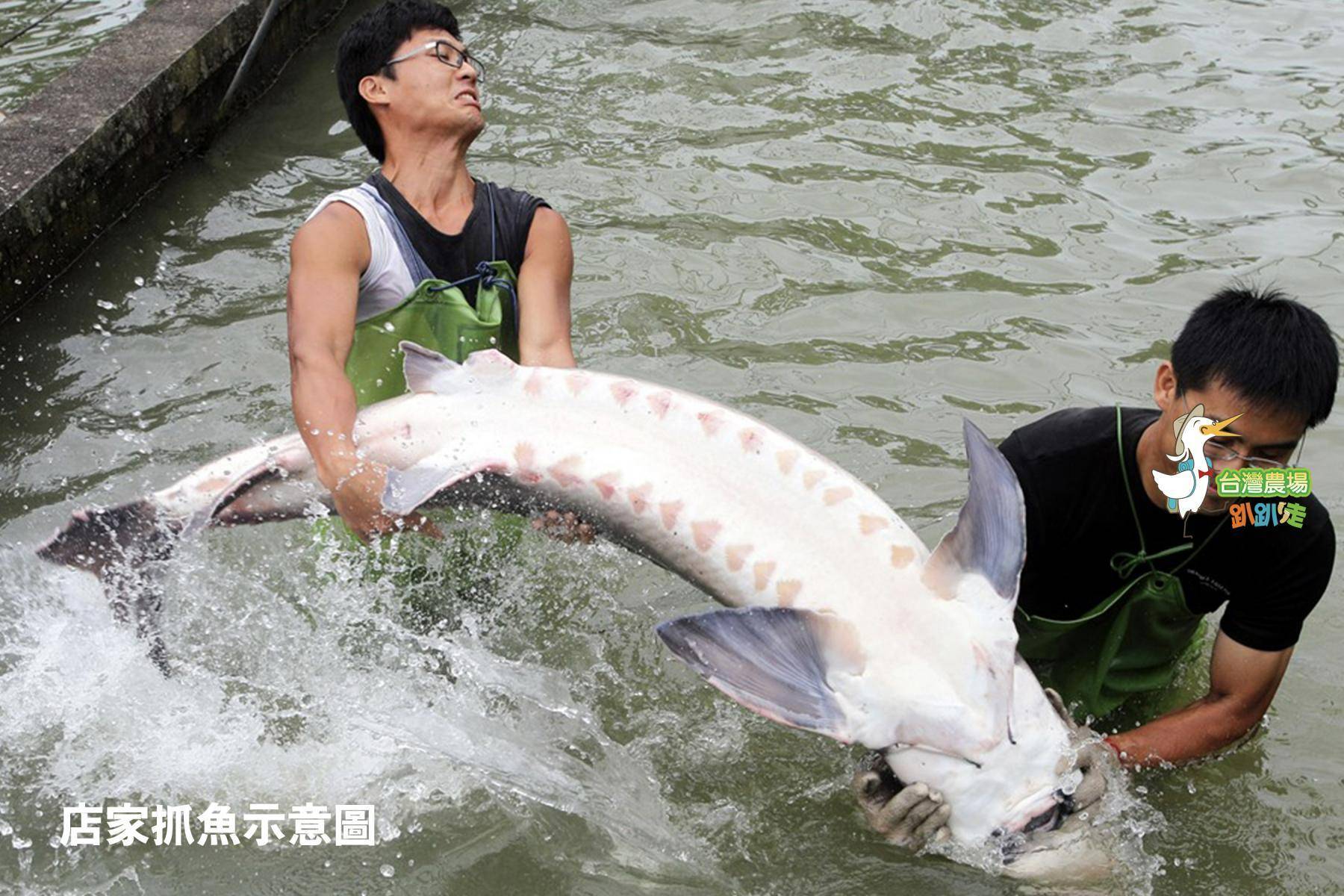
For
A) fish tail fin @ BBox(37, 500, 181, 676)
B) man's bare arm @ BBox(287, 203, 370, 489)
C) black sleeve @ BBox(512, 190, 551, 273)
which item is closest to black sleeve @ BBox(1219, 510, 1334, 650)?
black sleeve @ BBox(512, 190, 551, 273)

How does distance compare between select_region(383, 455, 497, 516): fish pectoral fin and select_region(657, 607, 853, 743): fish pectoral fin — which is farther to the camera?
select_region(383, 455, 497, 516): fish pectoral fin

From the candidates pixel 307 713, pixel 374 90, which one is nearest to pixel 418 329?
pixel 374 90

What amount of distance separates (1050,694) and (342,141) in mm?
5606

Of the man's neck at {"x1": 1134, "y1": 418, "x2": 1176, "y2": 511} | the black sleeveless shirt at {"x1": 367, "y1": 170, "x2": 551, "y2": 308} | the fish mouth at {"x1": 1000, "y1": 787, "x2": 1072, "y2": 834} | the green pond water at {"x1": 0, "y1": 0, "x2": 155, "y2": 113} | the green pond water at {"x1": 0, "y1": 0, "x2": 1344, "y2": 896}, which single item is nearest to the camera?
the fish mouth at {"x1": 1000, "y1": 787, "x2": 1072, "y2": 834}

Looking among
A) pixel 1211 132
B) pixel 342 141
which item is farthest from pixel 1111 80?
pixel 342 141

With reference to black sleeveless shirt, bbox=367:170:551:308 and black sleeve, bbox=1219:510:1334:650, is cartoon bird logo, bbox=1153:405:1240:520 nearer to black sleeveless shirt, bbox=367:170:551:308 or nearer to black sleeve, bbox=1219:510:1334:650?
black sleeve, bbox=1219:510:1334:650

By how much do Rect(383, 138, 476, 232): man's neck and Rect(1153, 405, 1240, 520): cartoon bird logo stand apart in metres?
1.92

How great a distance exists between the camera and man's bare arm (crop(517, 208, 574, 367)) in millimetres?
3936

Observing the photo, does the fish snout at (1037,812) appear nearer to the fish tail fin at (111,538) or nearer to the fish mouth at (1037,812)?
the fish mouth at (1037,812)

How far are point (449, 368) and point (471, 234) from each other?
55 cm

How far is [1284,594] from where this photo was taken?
135 inches

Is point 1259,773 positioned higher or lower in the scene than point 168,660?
lower

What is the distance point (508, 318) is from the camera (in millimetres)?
4035

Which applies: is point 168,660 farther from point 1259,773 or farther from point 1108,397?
point 1108,397
